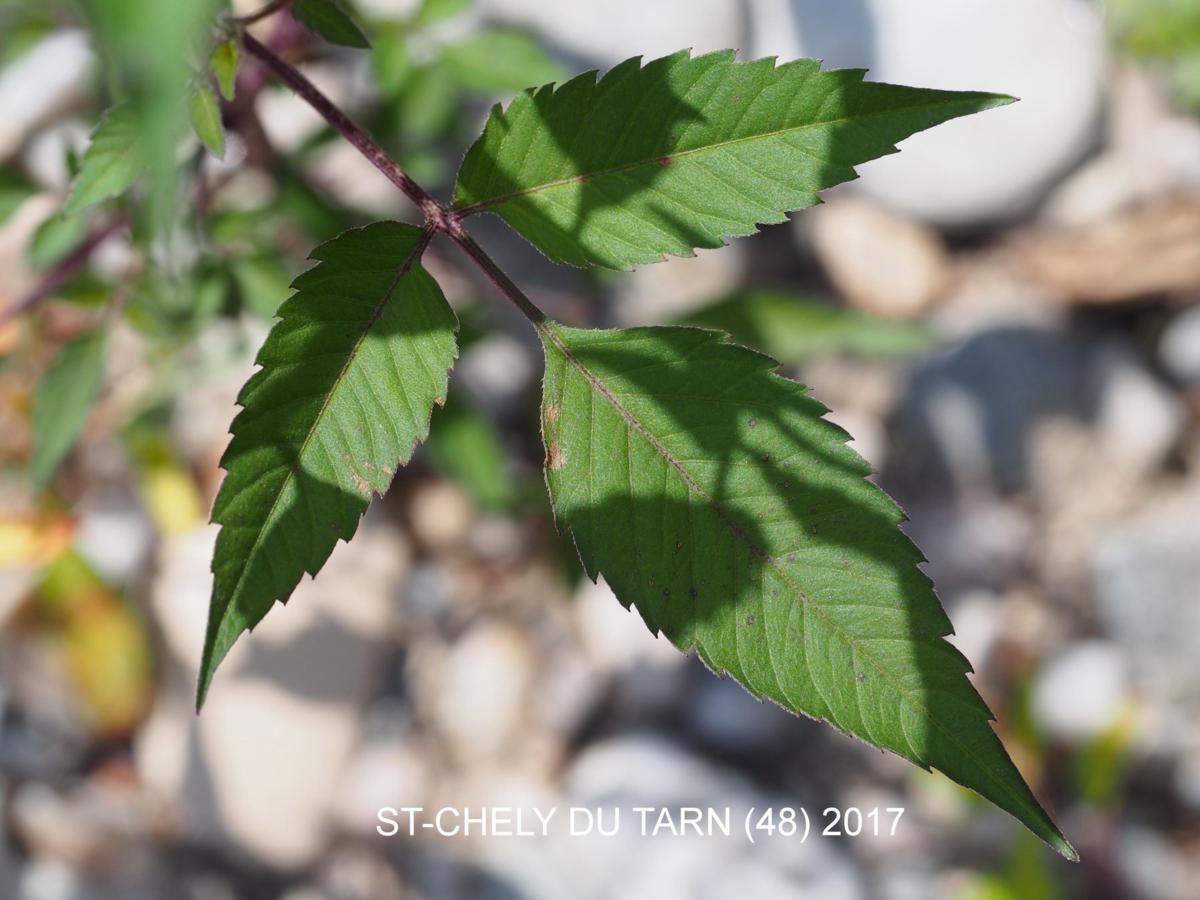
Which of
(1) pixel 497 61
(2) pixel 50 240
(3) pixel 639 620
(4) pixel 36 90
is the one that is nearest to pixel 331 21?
(2) pixel 50 240

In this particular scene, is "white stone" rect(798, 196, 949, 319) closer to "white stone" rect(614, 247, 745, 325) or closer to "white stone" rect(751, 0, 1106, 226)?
"white stone" rect(751, 0, 1106, 226)

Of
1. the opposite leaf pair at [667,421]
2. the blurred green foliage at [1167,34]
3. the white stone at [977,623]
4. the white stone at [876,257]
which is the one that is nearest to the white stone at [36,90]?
the white stone at [876,257]

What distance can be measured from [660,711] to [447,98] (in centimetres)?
119

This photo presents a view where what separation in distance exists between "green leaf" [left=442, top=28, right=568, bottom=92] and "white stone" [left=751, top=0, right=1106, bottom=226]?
→ 1091mm

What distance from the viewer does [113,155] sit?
62 centimetres

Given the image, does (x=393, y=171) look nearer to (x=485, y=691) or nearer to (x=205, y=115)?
(x=205, y=115)

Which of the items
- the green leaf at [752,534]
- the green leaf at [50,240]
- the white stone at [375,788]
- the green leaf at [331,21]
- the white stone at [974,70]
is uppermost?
the white stone at [974,70]

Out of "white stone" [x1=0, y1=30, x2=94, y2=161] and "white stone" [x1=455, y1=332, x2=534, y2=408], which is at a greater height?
"white stone" [x1=0, y1=30, x2=94, y2=161]

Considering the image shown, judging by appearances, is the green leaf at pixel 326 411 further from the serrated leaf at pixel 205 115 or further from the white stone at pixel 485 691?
the white stone at pixel 485 691

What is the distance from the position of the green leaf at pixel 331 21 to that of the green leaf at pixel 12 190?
54 centimetres

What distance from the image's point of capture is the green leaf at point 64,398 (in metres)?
1.02

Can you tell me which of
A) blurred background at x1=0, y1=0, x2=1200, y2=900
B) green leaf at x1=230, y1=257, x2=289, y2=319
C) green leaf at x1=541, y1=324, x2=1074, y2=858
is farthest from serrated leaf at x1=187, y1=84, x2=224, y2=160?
blurred background at x1=0, y1=0, x2=1200, y2=900

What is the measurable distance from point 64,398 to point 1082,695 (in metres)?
1.79

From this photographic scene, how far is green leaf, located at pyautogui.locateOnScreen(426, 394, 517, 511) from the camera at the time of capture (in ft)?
4.65
